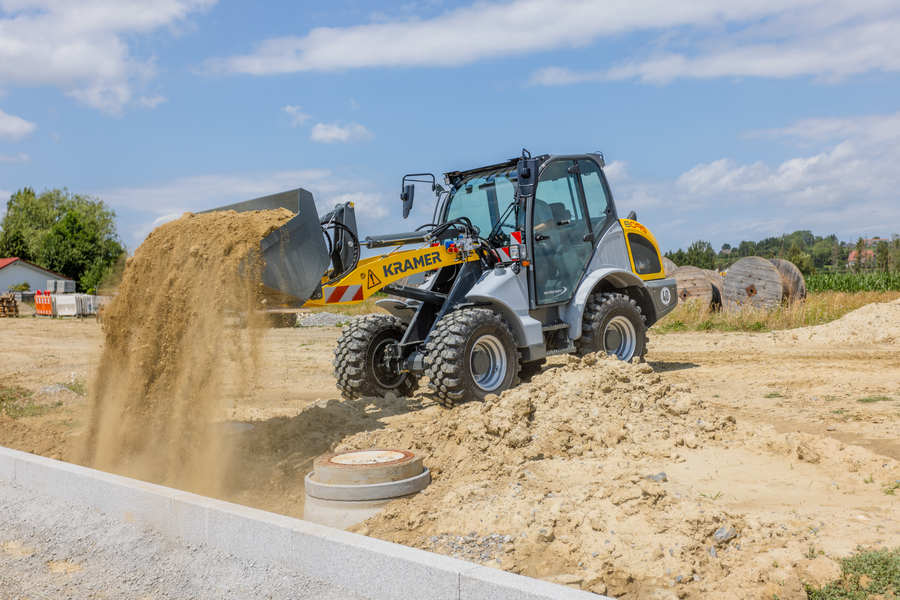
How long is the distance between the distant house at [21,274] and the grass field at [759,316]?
5455cm

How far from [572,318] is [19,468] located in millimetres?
6119

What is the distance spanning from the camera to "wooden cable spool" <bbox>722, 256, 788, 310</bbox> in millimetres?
18375

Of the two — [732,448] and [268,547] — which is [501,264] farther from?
[268,547]

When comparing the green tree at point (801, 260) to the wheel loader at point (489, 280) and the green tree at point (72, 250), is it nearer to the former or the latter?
the wheel loader at point (489, 280)

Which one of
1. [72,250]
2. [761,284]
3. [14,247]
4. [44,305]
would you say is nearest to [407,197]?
[761,284]

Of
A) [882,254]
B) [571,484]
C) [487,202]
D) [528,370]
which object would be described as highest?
[487,202]

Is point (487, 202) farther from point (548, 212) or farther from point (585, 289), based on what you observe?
point (585, 289)

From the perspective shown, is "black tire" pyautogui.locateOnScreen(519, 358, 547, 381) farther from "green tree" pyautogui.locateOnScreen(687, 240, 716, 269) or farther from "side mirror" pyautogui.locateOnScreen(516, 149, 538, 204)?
"green tree" pyautogui.locateOnScreen(687, 240, 716, 269)

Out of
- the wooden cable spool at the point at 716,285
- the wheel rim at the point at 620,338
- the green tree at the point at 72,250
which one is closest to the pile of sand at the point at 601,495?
the wheel rim at the point at 620,338

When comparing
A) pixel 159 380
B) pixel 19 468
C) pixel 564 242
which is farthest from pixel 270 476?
pixel 564 242

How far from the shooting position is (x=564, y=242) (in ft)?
29.2

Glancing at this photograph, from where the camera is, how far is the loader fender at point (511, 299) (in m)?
7.96

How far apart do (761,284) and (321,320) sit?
48.0ft

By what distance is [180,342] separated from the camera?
570cm
